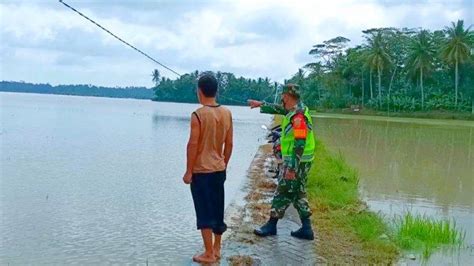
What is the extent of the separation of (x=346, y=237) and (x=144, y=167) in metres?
7.72

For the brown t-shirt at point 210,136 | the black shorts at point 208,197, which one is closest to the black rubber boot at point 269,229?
the black shorts at point 208,197

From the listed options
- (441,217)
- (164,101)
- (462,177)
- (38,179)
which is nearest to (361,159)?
(462,177)

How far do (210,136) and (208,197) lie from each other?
501 mm

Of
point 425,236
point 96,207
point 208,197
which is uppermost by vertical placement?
point 208,197

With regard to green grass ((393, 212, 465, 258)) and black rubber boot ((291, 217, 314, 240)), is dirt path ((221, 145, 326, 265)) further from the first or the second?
green grass ((393, 212, 465, 258))

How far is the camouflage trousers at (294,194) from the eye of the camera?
17.4 feet

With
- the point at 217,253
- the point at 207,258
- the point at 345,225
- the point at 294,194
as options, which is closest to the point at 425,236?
the point at 345,225

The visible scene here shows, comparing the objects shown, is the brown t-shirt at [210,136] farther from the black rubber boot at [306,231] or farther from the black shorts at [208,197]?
the black rubber boot at [306,231]

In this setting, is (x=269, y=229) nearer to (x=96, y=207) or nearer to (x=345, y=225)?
(x=345, y=225)

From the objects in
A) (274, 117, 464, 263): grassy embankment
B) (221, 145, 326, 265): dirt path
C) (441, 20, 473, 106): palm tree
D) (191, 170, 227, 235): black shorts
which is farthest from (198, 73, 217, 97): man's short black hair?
(441, 20, 473, 106): palm tree

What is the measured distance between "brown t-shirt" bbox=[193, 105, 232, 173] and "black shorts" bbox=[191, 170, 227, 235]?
7 cm

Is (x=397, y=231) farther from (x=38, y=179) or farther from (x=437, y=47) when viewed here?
(x=437, y=47)

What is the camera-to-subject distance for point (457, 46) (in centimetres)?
5294

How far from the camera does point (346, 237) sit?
5.83m
